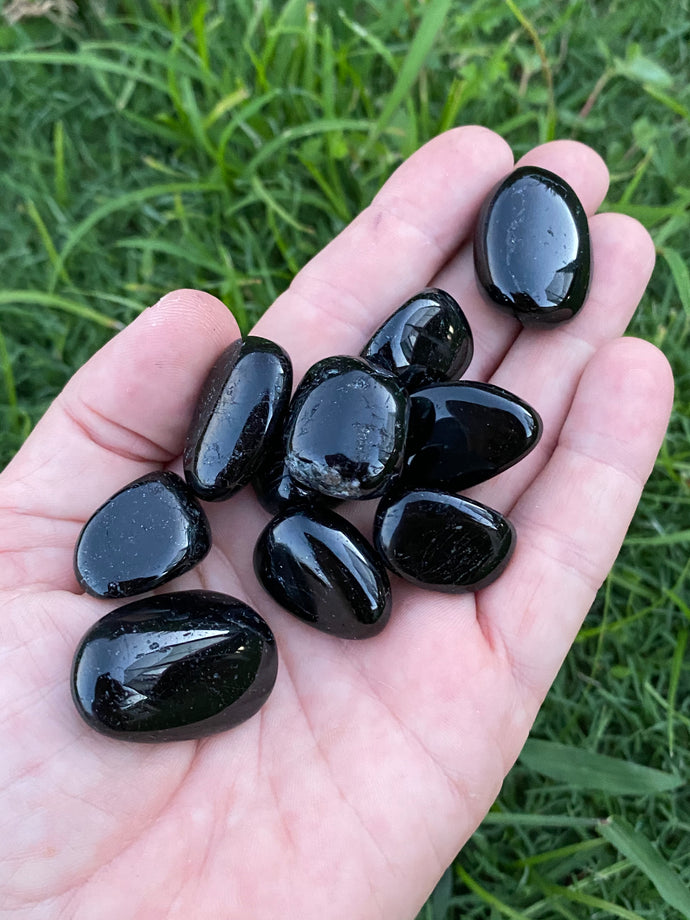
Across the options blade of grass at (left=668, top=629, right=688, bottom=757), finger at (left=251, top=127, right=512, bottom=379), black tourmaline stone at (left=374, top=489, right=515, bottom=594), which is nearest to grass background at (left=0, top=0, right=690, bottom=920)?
blade of grass at (left=668, top=629, right=688, bottom=757)

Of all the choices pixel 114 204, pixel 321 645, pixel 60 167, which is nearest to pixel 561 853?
pixel 321 645

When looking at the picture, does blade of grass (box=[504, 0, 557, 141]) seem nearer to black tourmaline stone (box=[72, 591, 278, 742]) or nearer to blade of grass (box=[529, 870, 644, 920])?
black tourmaline stone (box=[72, 591, 278, 742])

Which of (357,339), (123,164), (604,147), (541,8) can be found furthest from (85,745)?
(541,8)

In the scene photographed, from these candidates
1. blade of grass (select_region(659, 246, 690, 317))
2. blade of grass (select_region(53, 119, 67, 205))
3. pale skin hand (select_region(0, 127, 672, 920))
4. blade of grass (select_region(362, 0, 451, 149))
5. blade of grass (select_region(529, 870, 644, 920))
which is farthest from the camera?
blade of grass (select_region(53, 119, 67, 205))

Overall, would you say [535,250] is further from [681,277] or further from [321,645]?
[321,645]

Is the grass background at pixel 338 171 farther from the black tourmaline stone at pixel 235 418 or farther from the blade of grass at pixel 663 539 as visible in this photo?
the black tourmaline stone at pixel 235 418

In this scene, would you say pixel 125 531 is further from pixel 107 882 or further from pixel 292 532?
pixel 107 882
